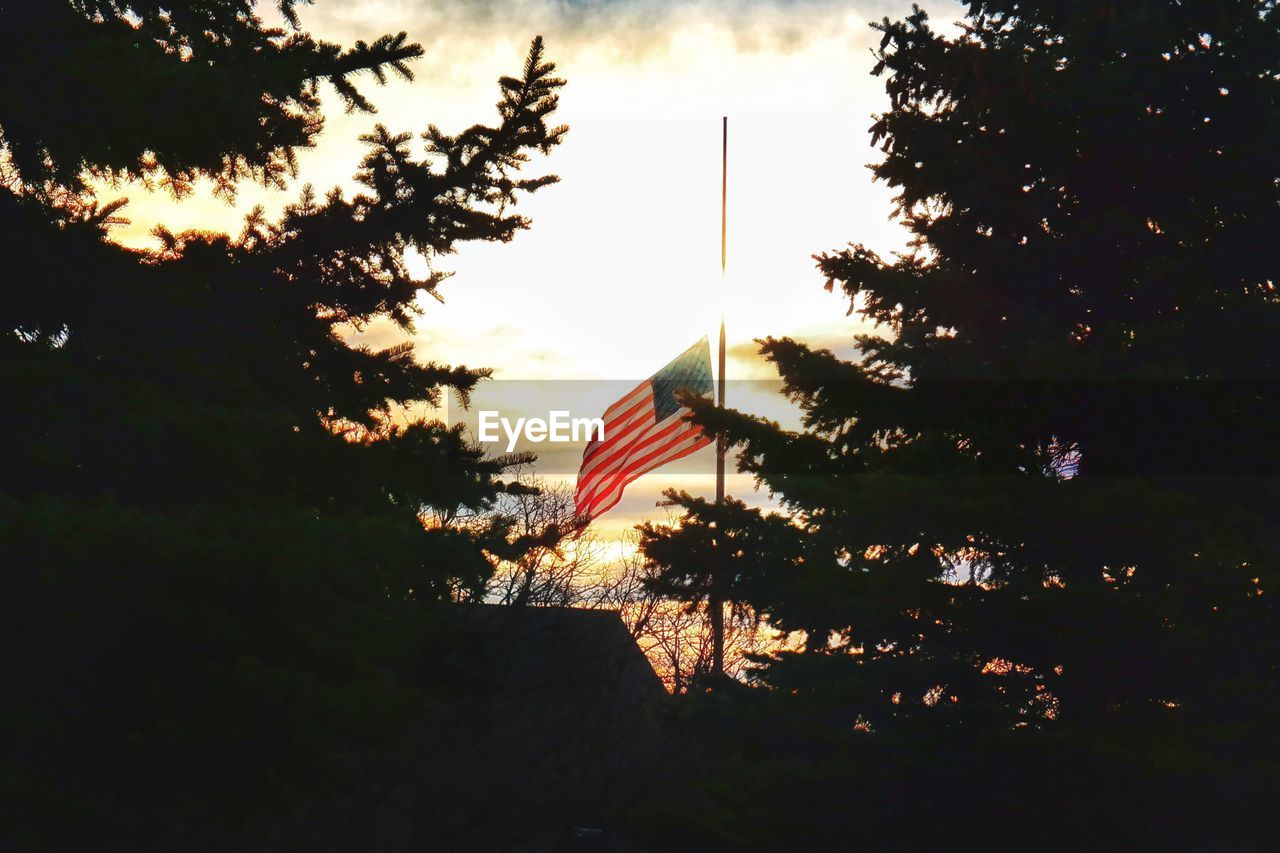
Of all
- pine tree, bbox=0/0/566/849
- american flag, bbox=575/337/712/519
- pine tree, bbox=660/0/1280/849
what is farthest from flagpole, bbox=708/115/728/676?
pine tree, bbox=0/0/566/849

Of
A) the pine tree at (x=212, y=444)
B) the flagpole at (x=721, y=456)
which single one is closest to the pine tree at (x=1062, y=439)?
the pine tree at (x=212, y=444)

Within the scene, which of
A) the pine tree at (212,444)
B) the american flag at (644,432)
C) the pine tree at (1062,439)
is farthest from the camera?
the american flag at (644,432)

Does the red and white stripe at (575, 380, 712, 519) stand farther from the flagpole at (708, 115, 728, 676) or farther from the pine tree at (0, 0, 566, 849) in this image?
the pine tree at (0, 0, 566, 849)

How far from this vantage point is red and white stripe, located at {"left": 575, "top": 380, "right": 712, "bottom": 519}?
19.5 metres

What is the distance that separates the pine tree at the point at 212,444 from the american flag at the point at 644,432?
779 cm

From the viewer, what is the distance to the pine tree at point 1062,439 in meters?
9.43

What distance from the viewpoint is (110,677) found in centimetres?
518

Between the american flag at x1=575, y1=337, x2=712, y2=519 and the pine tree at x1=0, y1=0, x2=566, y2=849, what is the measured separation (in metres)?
7.79

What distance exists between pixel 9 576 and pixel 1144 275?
1033cm

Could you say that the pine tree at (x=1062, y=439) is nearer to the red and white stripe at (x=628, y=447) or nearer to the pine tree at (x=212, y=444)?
the pine tree at (x=212, y=444)

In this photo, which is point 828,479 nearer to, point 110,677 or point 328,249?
→ point 328,249

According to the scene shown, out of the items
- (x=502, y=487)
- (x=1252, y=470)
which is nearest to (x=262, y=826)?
(x=502, y=487)

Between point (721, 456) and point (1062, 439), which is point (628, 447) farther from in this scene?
point (1062, 439)

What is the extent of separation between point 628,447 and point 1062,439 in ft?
32.3
